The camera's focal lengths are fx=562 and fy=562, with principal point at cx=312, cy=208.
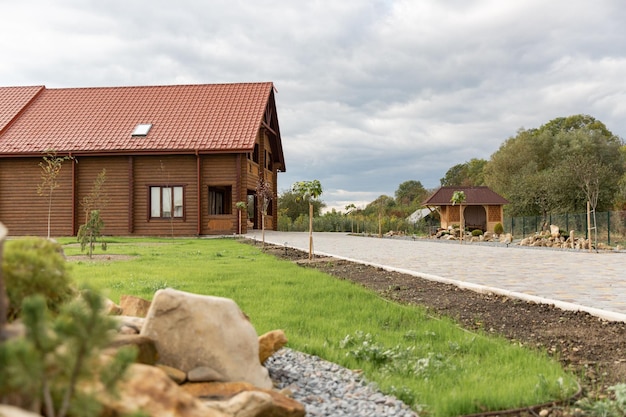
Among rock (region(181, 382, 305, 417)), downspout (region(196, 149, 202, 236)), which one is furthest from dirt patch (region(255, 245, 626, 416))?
downspout (region(196, 149, 202, 236))

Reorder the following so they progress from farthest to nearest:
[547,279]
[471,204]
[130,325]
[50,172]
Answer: [471,204] < [50,172] < [547,279] < [130,325]

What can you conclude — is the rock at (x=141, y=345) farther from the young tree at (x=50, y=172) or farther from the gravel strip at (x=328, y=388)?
the young tree at (x=50, y=172)

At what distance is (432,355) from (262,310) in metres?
2.44

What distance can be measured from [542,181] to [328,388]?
42.0 meters

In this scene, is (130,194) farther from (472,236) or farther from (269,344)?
(269,344)

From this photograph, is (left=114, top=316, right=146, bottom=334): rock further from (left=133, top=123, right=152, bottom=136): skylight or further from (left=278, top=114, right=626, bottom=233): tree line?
(left=278, top=114, right=626, bottom=233): tree line

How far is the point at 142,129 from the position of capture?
28078 millimetres

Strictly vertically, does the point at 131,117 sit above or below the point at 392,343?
above

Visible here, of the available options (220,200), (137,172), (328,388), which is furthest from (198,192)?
(328,388)

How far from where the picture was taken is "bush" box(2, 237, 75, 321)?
259cm

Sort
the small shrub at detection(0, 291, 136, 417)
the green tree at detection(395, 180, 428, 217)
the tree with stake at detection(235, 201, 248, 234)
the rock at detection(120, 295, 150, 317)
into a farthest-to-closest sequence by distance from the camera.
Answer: the green tree at detection(395, 180, 428, 217) → the tree with stake at detection(235, 201, 248, 234) → the rock at detection(120, 295, 150, 317) → the small shrub at detection(0, 291, 136, 417)

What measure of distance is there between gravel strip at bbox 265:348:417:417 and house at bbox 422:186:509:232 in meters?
35.0

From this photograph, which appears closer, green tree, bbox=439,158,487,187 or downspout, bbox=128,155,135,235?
downspout, bbox=128,155,135,235

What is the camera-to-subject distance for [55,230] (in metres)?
27.7
